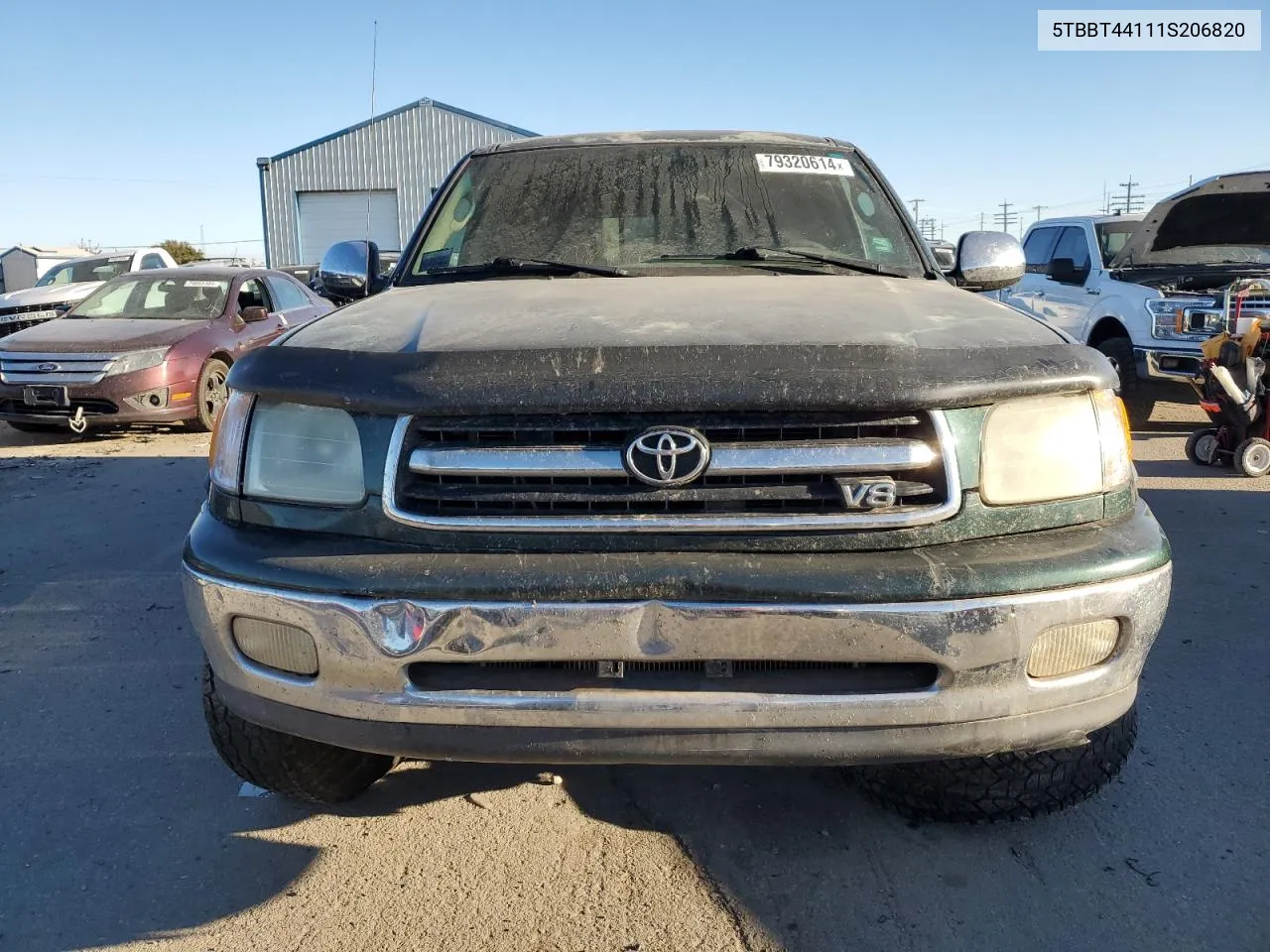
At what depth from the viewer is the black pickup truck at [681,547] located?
1.89 metres

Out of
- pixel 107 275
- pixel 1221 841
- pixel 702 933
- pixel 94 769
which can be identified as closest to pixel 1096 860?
pixel 1221 841

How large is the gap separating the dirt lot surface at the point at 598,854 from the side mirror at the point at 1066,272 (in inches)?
258

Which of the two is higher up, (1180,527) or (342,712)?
(342,712)

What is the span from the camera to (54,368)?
834cm

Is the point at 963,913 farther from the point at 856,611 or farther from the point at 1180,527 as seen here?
the point at 1180,527

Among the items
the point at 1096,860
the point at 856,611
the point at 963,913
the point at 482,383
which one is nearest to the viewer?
the point at 856,611

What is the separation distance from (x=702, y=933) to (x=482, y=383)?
125cm

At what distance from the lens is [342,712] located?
1.99m

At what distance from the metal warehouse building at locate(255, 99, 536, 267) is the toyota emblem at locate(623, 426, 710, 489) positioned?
28.2m

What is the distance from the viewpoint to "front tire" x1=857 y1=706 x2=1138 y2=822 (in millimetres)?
2330

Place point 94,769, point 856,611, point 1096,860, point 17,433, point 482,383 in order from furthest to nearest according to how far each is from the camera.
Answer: point 17,433, point 94,769, point 1096,860, point 482,383, point 856,611

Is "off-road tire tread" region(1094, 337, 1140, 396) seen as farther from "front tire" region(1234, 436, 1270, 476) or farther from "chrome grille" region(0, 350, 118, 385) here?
"chrome grille" region(0, 350, 118, 385)

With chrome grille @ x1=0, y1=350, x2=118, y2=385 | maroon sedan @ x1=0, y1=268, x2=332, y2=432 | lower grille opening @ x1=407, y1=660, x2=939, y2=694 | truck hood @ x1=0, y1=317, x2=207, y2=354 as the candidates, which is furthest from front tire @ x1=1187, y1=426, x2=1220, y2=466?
chrome grille @ x1=0, y1=350, x2=118, y2=385

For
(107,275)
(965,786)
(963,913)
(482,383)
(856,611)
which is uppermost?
(107,275)
